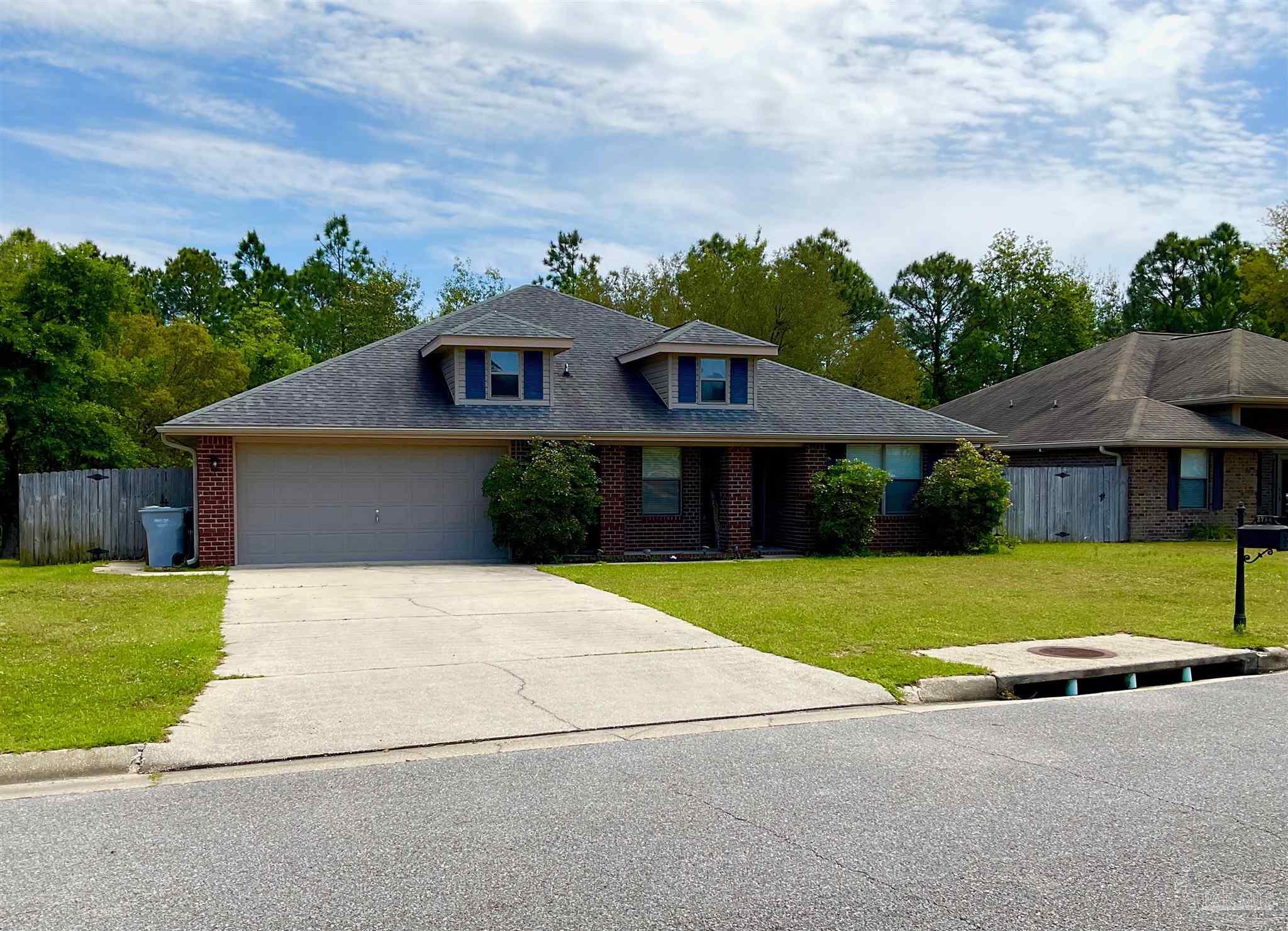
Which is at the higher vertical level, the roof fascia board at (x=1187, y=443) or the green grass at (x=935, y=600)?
the roof fascia board at (x=1187, y=443)

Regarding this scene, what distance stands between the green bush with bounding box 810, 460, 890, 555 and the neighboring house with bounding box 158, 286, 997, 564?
647mm

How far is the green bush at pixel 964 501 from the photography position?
22.5 m

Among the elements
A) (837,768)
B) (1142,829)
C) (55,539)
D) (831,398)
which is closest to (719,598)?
(837,768)

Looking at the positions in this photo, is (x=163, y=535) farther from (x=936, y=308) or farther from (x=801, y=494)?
(x=936, y=308)

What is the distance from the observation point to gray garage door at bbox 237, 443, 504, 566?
19.7 m

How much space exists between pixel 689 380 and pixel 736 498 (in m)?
2.73

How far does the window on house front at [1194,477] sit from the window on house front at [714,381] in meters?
12.0

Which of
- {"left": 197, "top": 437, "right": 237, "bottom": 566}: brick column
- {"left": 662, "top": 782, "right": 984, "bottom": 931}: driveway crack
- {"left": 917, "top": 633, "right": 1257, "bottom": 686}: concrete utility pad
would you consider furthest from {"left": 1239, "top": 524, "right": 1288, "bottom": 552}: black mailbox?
{"left": 197, "top": 437, "right": 237, "bottom": 566}: brick column

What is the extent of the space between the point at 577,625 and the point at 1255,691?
6.66m

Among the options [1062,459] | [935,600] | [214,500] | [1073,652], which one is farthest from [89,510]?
[1062,459]

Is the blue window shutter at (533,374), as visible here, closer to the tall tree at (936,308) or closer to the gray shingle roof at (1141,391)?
the gray shingle roof at (1141,391)

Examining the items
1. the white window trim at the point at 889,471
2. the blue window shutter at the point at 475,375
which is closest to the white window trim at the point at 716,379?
the white window trim at the point at 889,471

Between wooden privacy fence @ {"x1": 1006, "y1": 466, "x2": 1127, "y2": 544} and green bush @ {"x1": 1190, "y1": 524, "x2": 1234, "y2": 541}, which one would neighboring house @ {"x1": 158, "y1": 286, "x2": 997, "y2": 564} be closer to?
wooden privacy fence @ {"x1": 1006, "y1": 466, "x2": 1127, "y2": 544}

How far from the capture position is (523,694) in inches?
340
